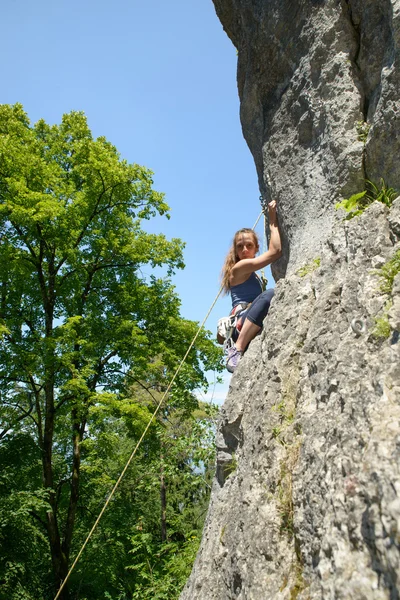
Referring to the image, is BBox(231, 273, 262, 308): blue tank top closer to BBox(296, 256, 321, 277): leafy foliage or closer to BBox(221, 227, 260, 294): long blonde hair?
BBox(221, 227, 260, 294): long blonde hair

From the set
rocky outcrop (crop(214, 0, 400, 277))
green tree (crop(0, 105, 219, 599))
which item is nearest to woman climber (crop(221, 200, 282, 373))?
rocky outcrop (crop(214, 0, 400, 277))

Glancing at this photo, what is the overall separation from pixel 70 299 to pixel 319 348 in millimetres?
10491

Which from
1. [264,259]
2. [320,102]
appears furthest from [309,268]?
[320,102]

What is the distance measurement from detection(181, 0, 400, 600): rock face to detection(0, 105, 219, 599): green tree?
651 cm

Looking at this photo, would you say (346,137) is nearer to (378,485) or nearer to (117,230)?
(378,485)

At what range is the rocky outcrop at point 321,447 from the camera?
1.95 metres

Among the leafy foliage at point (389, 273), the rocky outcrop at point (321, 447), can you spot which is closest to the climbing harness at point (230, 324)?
the rocky outcrop at point (321, 447)

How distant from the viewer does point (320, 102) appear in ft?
14.9

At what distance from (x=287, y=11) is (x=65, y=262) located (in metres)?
9.23

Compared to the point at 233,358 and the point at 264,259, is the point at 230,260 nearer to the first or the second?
the point at 264,259

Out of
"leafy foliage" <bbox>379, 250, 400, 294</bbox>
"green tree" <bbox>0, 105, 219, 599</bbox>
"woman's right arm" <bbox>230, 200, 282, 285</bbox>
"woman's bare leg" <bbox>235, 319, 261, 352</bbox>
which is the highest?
"green tree" <bbox>0, 105, 219, 599</bbox>

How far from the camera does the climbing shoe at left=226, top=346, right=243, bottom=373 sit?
508 centimetres

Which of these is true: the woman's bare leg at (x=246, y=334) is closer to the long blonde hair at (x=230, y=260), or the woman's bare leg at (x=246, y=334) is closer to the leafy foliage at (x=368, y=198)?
the long blonde hair at (x=230, y=260)

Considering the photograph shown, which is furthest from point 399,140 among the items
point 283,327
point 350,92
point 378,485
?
point 378,485
